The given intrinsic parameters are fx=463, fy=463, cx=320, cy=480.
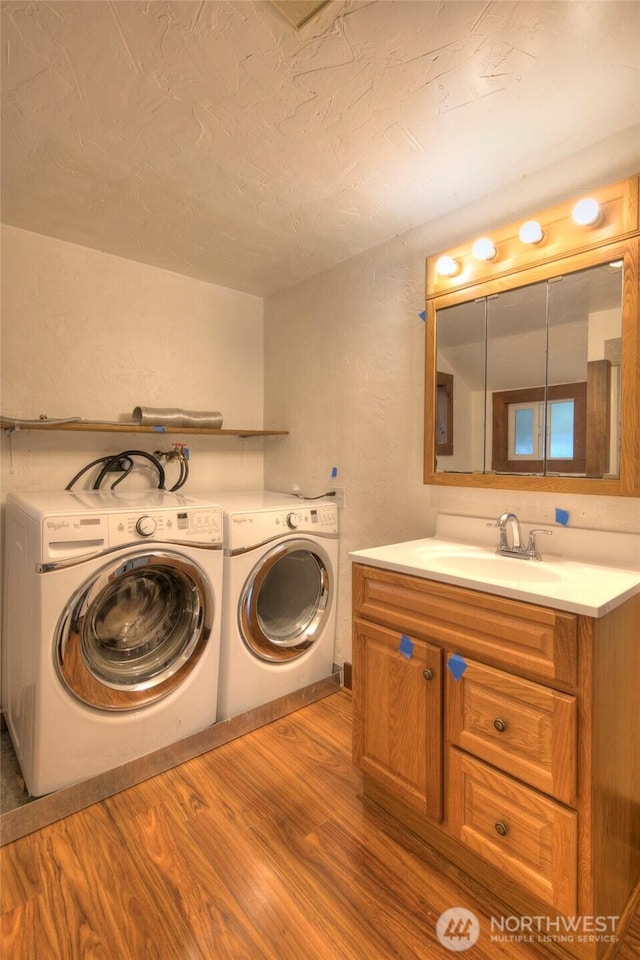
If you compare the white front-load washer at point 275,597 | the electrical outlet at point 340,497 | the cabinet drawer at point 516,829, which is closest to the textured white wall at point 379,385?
the electrical outlet at point 340,497

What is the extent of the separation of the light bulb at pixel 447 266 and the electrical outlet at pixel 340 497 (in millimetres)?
1104

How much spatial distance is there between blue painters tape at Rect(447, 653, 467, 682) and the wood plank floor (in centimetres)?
58

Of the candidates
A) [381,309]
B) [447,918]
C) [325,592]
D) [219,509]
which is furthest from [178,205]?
[447,918]

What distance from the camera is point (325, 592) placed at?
2.36 meters

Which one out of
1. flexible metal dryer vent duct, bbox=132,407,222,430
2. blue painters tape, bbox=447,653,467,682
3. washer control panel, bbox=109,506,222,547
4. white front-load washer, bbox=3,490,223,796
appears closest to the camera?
blue painters tape, bbox=447,653,467,682

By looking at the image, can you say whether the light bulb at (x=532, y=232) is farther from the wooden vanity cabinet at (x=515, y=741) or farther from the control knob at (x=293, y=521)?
the control knob at (x=293, y=521)

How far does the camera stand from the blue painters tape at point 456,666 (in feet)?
4.25

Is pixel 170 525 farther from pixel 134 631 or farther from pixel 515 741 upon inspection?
pixel 515 741

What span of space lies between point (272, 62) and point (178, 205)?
2.60 feet

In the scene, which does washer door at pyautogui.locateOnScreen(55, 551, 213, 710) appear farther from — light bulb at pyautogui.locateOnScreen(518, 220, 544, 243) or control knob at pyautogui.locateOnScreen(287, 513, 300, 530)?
light bulb at pyautogui.locateOnScreen(518, 220, 544, 243)

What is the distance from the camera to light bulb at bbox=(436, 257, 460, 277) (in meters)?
1.85

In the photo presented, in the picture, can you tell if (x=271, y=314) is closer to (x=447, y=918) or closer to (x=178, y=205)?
(x=178, y=205)

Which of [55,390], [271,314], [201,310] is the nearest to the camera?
[55,390]

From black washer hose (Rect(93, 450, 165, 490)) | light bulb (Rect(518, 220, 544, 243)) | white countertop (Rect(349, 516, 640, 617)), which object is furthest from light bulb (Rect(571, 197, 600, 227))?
black washer hose (Rect(93, 450, 165, 490))
